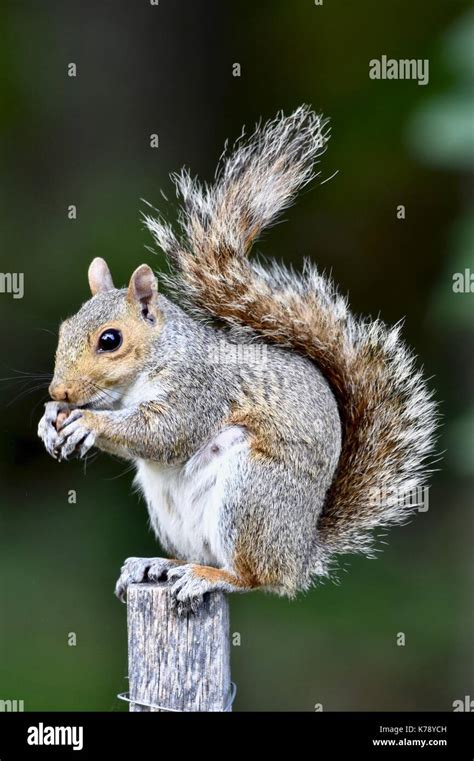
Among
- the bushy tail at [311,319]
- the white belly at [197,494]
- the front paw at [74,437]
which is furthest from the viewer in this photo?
the bushy tail at [311,319]

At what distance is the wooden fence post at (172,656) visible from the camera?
202 cm

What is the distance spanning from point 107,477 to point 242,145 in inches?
53.9

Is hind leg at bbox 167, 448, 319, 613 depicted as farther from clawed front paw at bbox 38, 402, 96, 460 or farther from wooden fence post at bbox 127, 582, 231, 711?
clawed front paw at bbox 38, 402, 96, 460

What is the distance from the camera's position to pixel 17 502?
3.44 meters

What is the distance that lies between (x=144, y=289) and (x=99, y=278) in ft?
0.66

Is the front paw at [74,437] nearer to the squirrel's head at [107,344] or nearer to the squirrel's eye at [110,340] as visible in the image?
the squirrel's head at [107,344]

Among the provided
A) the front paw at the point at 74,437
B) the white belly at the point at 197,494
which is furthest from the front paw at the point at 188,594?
the front paw at the point at 74,437

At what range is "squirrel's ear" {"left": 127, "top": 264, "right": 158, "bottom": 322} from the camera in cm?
214

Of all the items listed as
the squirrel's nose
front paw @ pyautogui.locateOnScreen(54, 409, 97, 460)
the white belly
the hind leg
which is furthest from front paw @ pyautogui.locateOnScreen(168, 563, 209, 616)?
the squirrel's nose

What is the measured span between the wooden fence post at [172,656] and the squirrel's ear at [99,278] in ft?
2.24

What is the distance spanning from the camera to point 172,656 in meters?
2.03

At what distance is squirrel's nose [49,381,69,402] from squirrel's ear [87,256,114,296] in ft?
1.09

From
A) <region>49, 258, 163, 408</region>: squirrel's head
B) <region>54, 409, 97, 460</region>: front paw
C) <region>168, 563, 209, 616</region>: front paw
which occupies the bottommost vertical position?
<region>168, 563, 209, 616</region>: front paw

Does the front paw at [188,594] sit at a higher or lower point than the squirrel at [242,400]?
lower
